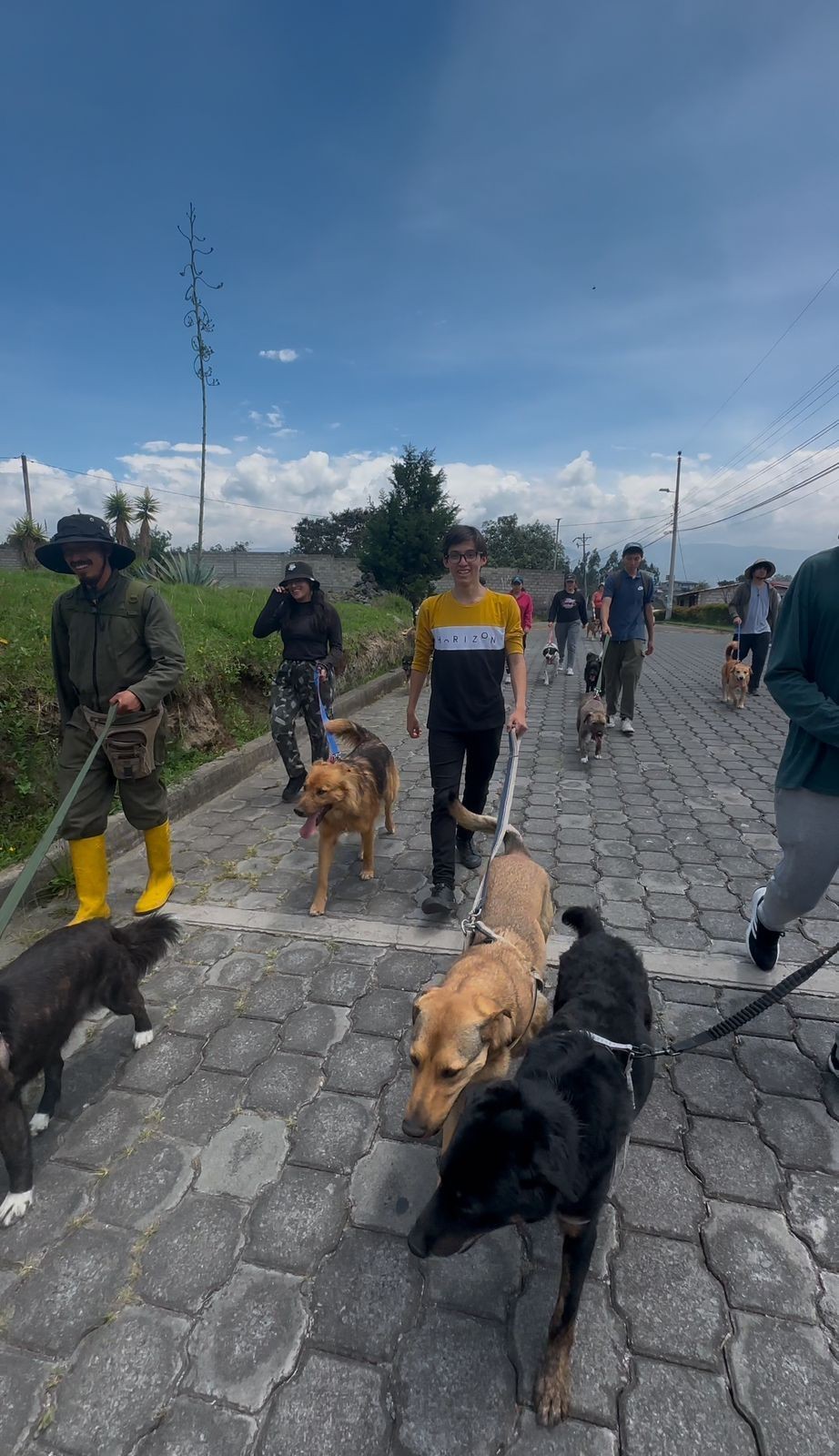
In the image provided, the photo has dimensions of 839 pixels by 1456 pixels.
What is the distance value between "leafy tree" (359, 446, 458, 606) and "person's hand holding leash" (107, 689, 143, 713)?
2545cm

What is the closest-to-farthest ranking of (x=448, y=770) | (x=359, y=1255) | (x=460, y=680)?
1. (x=359, y=1255)
2. (x=460, y=680)
3. (x=448, y=770)

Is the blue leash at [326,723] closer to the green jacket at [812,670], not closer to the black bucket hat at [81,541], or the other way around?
the black bucket hat at [81,541]

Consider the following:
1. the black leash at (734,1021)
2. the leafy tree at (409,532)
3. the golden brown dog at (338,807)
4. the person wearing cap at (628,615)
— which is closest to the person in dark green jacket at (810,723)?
the black leash at (734,1021)

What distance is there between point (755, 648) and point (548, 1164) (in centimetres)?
1028

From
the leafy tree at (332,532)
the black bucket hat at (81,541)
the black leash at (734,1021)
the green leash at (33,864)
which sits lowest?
the black leash at (734,1021)

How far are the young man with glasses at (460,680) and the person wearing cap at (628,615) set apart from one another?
4239mm

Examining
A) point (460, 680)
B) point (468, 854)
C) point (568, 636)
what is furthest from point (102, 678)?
point (568, 636)

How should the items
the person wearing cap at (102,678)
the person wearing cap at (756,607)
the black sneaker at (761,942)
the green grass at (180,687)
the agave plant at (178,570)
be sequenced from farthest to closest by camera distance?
the agave plant at (178,570)
the person wearing cap at (756,607)
the green grass at (180,687)
the person wearing cap at (102,678)
the black sneaker at (761,942)

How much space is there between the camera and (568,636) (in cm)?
1354

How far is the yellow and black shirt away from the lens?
4012mm

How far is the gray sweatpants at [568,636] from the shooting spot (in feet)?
43.9

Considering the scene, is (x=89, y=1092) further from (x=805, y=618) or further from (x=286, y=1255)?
(x=805, y=618)

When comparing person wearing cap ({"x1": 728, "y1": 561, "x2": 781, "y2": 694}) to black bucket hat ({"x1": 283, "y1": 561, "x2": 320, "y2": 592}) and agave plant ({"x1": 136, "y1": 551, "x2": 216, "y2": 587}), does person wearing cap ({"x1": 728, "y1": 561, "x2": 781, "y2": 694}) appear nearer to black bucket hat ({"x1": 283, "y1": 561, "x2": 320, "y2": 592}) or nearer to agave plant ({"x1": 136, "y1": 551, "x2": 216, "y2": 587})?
black bucket hat ({"x1": 283, "y1": 561, "x2": 320, "y2": 592})

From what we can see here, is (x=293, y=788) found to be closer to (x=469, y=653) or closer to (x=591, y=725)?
(x=469, y=653)
